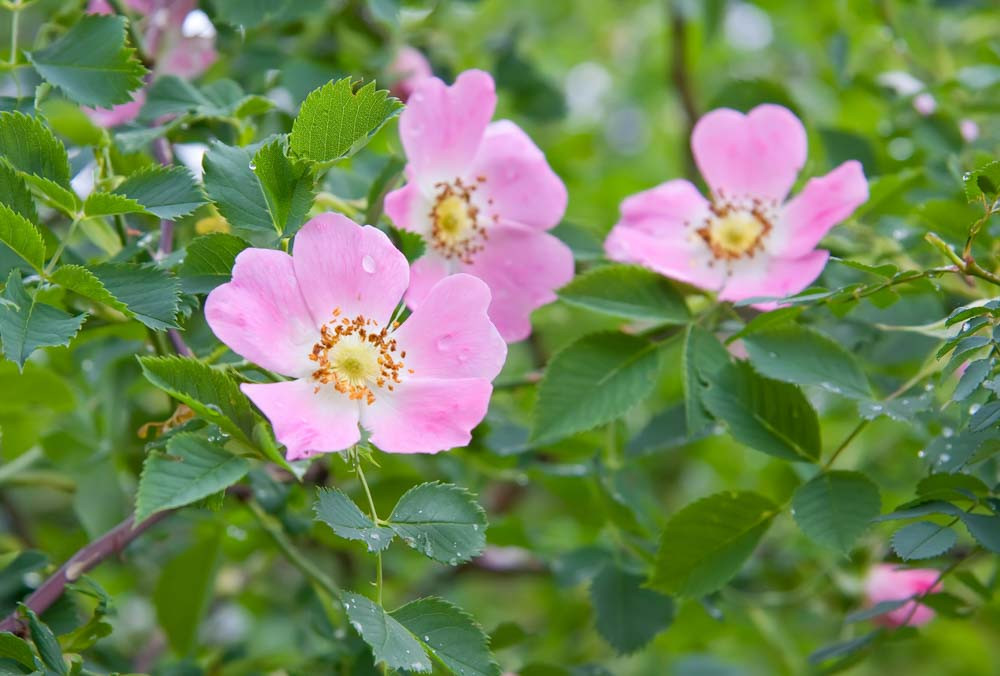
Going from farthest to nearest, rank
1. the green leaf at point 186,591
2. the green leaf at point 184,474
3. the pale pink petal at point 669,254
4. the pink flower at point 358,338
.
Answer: the green leaf at point 186,591 → the pale pink petal at point 669,254 → the pink flower at point 358,338 → the green leaf at point 184,474

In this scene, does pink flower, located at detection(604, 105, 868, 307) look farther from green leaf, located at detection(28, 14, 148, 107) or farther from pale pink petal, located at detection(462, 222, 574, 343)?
green leaf, located at detection(28, 14, 148, 107)

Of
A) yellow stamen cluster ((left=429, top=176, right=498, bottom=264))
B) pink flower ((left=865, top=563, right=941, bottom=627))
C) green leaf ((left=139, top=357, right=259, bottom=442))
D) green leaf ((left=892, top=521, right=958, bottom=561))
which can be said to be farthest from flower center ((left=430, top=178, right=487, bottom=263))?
pink flower ((left=865, top=563, right=941, bottom=627))

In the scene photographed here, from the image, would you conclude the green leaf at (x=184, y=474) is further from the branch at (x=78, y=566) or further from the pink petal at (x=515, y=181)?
the pink petal at (x=515, y=181)

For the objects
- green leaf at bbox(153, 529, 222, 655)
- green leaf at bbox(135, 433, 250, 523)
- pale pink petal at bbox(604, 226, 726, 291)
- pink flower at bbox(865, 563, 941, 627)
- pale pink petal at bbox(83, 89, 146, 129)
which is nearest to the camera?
green leaf at bbox(135, 433, 250, 523)

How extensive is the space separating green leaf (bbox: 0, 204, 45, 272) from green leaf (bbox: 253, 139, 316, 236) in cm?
16

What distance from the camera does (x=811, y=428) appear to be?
931 mm

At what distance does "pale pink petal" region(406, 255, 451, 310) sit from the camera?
91 centimetres

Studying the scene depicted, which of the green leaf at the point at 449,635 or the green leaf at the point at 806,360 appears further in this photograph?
the green leaf at the point at 806,360

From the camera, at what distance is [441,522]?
2.54ft

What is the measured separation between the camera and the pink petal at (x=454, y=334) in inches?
31.5

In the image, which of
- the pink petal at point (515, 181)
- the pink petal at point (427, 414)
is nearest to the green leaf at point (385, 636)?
the pink petal at point (427, 414)

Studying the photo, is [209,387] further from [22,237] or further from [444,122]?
[444,122]

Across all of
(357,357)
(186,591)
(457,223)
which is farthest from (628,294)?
(186,591)

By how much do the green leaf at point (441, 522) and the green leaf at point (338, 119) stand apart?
25 cm
